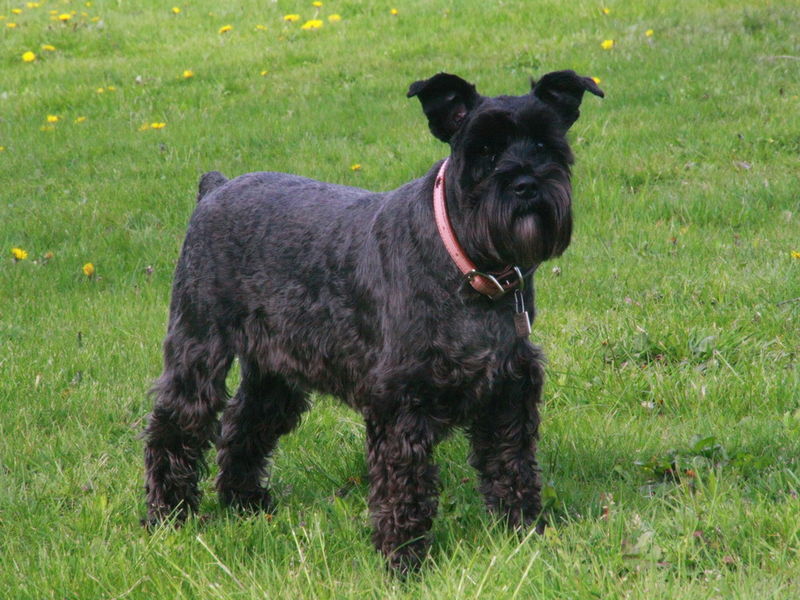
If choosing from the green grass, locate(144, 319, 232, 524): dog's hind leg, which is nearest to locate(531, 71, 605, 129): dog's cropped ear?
the green grass

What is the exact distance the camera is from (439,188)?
4219mm

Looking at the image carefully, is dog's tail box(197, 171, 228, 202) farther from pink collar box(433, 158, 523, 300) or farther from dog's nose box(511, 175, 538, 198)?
dog's nose box(511, 175, 538, 198)

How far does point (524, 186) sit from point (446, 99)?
1.83 ft

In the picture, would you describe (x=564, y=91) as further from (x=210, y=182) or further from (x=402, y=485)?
(x=210, y=182)

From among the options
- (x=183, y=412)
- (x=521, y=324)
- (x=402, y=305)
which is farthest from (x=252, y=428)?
(x=521, y=324)

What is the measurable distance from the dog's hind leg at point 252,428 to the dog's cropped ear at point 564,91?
211 cm

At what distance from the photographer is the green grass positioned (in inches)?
158

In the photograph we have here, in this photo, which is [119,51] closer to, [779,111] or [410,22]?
[410,22]

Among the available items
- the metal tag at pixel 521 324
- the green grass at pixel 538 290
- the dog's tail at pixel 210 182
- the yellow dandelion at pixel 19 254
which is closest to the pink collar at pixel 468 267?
the metal tag at pixel 521 324

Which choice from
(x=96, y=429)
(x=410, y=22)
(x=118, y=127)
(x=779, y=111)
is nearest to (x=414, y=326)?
(x=96, y=429)

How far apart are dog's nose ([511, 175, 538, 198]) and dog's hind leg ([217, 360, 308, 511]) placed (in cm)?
202

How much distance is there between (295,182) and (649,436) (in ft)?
7.31

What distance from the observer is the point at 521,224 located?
392 cm

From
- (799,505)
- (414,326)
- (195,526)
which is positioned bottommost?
(195,526)
